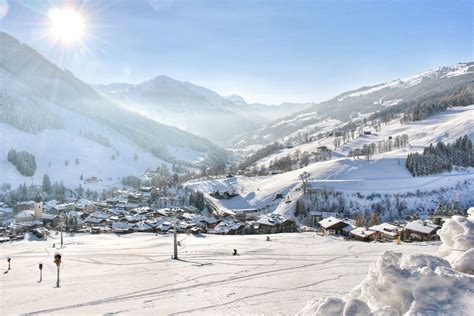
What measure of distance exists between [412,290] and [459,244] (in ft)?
7.57

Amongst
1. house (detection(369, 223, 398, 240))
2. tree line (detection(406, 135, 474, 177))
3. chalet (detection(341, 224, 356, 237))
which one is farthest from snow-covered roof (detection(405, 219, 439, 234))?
tree line (detection(406, 135, 474, 177))

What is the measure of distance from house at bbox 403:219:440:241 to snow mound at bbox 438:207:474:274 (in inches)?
1883

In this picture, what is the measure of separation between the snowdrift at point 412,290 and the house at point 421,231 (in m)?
49.5

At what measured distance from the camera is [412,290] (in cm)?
555

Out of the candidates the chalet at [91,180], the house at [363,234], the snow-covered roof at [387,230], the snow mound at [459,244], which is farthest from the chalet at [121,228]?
the chalet at [91,180]

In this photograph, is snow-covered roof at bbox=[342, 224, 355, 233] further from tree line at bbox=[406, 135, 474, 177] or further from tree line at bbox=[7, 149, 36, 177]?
tree line at bbox=[7, 149, 36, 177]

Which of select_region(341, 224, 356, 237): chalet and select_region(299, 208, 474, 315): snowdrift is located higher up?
select_region(299, 208, 474, 315): snowdrift

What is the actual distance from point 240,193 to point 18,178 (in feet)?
364

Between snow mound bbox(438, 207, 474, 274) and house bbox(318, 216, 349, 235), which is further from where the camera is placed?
house bbox(318, 216, 349, 235)

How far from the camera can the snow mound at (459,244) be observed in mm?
6316

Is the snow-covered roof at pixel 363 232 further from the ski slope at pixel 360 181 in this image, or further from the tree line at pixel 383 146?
the tree line at pixel 383 146

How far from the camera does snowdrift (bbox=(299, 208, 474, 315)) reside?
5223 millimetres

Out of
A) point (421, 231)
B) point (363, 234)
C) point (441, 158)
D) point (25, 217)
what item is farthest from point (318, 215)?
point (25, 217)

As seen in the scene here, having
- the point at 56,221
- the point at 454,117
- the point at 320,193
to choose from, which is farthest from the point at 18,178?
the point at 454,117
